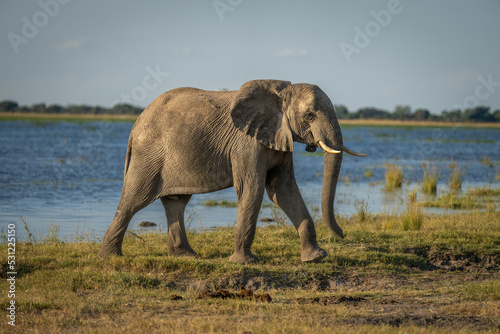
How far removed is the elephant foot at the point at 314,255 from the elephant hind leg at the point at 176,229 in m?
1.64

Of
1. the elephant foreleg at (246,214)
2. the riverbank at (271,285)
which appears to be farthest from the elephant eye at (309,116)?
the riverbank at (271,285)

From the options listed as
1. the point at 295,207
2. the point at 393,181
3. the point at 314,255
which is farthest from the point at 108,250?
the point at 393,181

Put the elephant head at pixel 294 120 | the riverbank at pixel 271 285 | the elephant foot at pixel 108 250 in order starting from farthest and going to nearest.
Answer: the elephant foot at pixel 108 250, the elephant head at pixel 294 120, the riverbank at pixel 271 285

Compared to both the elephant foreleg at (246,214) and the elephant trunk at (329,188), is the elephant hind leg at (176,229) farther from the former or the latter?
the elephant trunk at (329,188)

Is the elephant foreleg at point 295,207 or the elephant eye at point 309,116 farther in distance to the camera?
the elephant foreleg at point 295,207

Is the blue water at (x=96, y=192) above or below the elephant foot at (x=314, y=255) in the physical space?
above

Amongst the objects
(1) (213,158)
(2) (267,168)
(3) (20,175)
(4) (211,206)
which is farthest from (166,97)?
(3) (20,175)

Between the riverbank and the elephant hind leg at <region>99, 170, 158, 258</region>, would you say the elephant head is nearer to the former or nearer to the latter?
the riverbank

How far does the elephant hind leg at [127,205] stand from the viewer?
29.8 feet

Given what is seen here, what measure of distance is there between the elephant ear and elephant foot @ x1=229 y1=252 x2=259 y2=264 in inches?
58.6

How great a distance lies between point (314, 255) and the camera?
877 cm

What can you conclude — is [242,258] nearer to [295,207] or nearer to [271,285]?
[271,285]

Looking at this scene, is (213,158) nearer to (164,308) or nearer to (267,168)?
(267,168)

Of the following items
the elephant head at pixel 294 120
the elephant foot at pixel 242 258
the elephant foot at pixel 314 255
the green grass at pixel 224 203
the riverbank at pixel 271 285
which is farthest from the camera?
the green grass at pixel 224 203
